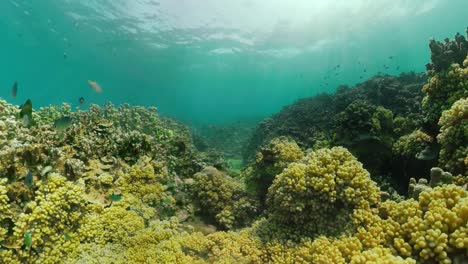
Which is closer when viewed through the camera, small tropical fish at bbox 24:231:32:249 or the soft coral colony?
the soft coral colony

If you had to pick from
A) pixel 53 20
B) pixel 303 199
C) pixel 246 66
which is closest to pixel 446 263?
pixel 303 199

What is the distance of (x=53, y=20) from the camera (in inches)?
1645

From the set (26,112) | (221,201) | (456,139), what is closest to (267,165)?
(221,201)

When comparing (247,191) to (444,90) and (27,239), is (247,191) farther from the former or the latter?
(444,90)

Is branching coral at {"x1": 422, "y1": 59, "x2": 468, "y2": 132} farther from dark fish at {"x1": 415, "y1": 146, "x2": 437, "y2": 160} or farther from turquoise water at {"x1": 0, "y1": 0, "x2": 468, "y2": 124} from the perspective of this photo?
turquoise water at {"x1": 0, "y1": 0, "x2": 468, "y2": 124}

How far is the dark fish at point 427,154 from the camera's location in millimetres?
5781

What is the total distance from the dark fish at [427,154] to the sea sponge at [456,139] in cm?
75

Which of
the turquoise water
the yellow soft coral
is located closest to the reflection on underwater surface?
the yellow soft coral

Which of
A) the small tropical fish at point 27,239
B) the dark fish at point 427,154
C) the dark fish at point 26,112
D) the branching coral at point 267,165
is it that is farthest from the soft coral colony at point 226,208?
the dark fish at point 26,112

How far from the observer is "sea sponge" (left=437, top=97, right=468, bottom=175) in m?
4.63

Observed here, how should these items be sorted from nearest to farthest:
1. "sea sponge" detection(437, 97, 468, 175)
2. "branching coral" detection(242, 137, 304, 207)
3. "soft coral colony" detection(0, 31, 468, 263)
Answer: "soft coral colony" detection(0, 31, 468, 263)
"sea sponge" detection(437, 97, 468, 175)
"branching coral" detection(242, 137, 304, 207)

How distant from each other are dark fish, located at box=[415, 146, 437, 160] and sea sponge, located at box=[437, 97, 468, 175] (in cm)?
75

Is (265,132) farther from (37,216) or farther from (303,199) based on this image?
(37,216)

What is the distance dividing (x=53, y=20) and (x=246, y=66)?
139 feet
